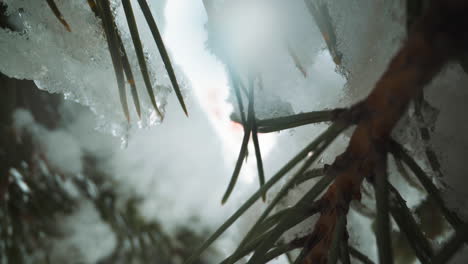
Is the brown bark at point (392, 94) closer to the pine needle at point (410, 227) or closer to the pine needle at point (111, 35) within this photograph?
the pine needle at point (410, 227)

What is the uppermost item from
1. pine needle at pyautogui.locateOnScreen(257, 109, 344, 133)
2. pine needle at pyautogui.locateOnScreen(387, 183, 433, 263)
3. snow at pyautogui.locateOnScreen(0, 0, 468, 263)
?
snow at pyautogui.locateOnScreen(0, 0, 468, 263)

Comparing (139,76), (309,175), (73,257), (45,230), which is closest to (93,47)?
(139,76)

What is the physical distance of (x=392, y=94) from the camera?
0.63 ft

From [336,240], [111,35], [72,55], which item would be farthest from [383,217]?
[72,55]

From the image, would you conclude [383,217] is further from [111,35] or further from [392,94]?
[111,35]

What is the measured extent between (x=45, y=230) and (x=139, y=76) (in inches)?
31.4

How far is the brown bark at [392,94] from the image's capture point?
0.16 metres

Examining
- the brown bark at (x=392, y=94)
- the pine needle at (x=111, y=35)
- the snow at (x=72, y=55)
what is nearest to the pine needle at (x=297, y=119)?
the brown bark at (x=392, y=94)

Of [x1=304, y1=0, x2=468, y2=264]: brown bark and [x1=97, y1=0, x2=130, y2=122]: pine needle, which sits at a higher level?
[x1=97, y1=0, x2=130, y2=122]: pine needle

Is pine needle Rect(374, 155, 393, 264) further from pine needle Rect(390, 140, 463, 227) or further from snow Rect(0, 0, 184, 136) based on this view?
snow Rect(0, 0, 184, 136)

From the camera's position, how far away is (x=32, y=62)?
1.84ft

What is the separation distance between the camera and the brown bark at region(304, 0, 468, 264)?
16 centimetres

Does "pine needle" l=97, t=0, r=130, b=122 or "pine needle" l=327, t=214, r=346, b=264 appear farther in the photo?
"pine needle" l=97, t=0, r=130, b=122

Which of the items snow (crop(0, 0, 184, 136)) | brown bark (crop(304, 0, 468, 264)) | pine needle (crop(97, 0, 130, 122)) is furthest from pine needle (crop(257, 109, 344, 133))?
snow (crop(0, 0, 184, 136))
